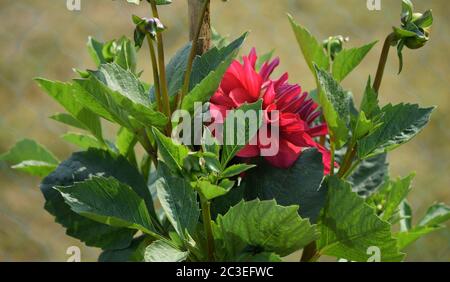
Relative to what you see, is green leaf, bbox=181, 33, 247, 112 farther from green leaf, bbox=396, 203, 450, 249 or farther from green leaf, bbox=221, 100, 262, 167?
green leaf, bbox=396, 203, 450, 249

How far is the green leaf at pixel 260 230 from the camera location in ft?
1.38

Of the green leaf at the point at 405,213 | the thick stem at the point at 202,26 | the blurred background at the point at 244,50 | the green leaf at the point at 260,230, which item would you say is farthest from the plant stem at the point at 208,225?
the blurred background at the point at 244,50

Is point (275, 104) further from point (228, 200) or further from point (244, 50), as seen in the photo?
point (244, 50)

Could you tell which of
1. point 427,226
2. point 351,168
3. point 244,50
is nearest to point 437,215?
point 427,226

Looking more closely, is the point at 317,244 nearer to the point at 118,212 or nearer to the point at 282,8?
the point at 118,212

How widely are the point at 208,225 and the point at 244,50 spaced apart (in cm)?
140

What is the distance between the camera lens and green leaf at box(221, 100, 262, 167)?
416 mm

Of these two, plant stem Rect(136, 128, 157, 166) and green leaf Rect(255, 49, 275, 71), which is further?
green leaf Rect(255, 49, 275, 71)

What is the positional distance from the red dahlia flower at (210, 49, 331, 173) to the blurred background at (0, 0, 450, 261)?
1.10m

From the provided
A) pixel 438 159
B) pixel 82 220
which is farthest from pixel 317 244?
Answer: pixel 438 159

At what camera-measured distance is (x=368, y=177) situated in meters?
0.58

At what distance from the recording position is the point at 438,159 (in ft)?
5.84

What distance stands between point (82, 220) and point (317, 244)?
14cm

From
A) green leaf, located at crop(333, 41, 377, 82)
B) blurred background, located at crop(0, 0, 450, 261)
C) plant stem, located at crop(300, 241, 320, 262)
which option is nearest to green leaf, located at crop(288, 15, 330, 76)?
green leaf, located at crop(333, 41, 377, 82)
